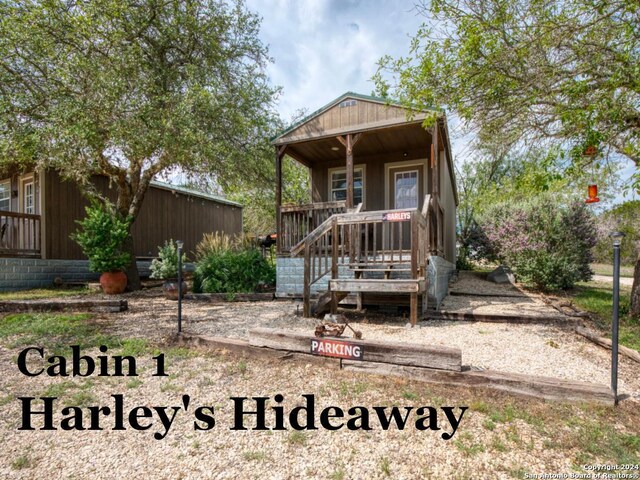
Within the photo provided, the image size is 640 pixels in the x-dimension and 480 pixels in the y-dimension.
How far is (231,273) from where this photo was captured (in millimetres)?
8180

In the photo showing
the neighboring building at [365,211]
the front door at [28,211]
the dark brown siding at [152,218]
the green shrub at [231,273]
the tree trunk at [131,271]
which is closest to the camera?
the neighboring building at [365,211]

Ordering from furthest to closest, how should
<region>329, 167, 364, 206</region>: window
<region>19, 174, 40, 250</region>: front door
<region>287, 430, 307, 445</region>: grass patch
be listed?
<region>19, 174, 40, 250</region>: front door < <region>329, 167, 364, 206</region>: window < <region>287, 430, 307, 445</region>: grass patch

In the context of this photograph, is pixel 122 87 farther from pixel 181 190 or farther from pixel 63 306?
pixel 181 190

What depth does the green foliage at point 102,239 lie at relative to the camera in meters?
8.39

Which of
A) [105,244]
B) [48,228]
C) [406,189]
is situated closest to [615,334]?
[406,189]

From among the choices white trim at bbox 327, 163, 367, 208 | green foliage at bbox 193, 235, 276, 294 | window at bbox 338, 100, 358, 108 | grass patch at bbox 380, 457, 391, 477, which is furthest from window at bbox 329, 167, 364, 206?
grass patch at bbox 380, 457, 391, 477

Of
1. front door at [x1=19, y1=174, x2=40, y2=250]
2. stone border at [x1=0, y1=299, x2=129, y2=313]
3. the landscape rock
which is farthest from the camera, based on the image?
the landscape rock

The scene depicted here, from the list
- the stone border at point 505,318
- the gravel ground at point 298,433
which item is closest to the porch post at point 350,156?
the stone border at point 505,318

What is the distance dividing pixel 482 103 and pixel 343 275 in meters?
3.81

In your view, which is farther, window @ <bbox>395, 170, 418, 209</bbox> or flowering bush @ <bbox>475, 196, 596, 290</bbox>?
window @ <bbox>395, 170, 418, 209</bbox>

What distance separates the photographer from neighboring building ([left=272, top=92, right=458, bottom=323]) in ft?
18.0

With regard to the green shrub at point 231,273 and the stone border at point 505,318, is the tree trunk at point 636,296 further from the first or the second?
the green shrub at point 231,273

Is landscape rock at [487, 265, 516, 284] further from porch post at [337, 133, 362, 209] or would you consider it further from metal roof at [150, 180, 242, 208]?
metal roof at [150, 180, 242, 208]

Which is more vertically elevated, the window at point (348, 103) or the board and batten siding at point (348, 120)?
the window at point (348, 103)
